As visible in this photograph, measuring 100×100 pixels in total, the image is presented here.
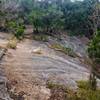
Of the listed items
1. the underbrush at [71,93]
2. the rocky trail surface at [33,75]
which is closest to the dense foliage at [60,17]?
the rocky trail surface at [33,75]

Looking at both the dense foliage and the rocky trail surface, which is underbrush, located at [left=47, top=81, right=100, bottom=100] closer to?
the rocky trail surface

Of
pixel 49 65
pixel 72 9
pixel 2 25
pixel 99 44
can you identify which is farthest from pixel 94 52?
pixel 72 9

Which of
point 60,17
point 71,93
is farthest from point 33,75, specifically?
point 60,17

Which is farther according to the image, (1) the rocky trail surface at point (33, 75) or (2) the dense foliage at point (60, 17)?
(2) the dense foliage at point (60, 17)

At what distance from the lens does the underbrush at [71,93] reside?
11.8 meters

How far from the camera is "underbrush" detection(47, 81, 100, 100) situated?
11774 millimetres

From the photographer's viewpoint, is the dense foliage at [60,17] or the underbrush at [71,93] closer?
the underbrush at [71,93]

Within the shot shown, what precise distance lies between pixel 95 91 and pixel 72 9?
1341 inches

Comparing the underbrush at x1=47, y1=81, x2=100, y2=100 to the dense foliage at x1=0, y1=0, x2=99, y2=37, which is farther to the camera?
the dense foliage at x1=0, y1=0, x2=99, y2=37

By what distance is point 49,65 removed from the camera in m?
17.5

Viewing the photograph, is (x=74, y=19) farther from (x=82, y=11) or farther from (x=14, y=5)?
(x=14, y=5)

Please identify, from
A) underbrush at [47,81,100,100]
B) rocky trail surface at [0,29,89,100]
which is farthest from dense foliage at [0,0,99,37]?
underbrush at [47,81,100,100]

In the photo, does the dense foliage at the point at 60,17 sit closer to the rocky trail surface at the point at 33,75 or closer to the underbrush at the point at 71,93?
the rocky trail surface at the point at 33,75

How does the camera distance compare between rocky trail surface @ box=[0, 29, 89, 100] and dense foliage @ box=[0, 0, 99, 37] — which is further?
dense foliage @ box=[0, 0, 99, 37]
